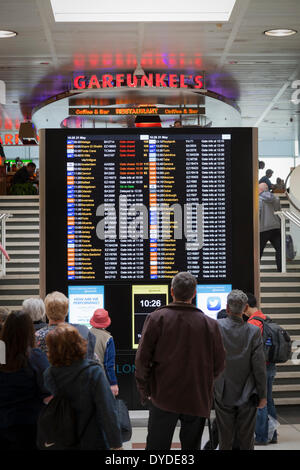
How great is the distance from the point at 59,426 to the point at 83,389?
0.24 m

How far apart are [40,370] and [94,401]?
0.51 m

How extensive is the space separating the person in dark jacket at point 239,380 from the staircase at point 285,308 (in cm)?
455

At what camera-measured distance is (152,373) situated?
4.75 metres

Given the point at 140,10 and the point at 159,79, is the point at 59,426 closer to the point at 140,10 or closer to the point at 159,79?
the point at 140,10

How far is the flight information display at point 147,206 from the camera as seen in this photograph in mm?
6309

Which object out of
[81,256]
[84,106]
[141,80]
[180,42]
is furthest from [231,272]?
[84,106]

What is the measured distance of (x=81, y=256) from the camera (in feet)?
20.7

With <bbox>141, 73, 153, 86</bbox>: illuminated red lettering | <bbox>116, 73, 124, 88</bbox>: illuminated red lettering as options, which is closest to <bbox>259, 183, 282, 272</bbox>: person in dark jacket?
<bbox>141, 73, 153, 86</bbox>: illuminated red lettering

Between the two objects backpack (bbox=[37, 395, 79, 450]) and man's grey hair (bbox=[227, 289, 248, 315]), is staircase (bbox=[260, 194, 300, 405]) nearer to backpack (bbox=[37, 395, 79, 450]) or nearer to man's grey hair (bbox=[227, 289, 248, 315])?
man's grey hair (bbox=[227, 289, 248, 315])

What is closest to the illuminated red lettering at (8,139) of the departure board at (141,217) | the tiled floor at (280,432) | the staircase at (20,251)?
the staircase at (20,251)

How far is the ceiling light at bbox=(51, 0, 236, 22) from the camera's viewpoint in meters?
11.1

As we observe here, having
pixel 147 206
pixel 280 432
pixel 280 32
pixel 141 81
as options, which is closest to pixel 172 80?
pixel 141 81

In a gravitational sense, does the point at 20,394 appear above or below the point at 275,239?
below

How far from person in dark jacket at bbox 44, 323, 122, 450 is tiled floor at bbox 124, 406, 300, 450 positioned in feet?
8.50
